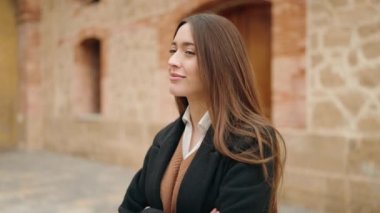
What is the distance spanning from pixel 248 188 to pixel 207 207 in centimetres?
17

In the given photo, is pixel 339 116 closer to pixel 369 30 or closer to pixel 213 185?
pixel 369 30

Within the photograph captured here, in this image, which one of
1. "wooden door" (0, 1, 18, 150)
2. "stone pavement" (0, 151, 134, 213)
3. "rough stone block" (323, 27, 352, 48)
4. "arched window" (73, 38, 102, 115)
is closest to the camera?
"rough stone block" (323, 27, 352, 48)

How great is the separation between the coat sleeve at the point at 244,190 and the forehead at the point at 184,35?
45 cm

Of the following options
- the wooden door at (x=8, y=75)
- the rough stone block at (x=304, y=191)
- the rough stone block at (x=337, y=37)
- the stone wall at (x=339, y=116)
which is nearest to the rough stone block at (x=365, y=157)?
the stone wall at (x=339, y=116)

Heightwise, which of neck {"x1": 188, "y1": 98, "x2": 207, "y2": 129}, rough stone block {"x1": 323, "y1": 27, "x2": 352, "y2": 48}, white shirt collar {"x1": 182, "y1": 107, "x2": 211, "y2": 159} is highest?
rough stone block {"x1": 323, "y1": 27, "x2": 352, "y2": 48}

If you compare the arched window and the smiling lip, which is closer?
the smiling lip

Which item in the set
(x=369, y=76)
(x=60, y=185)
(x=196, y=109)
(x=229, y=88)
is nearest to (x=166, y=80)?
(x=60, y=185)

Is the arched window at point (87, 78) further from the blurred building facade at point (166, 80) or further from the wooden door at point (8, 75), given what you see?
the wooden door at point (8, 75)

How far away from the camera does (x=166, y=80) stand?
21.1 ft

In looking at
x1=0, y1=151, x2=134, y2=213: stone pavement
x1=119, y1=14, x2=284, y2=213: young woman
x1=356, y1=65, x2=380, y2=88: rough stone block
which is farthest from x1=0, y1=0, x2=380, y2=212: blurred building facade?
x1=119, y1=14, x2=284, y2=213: young woman

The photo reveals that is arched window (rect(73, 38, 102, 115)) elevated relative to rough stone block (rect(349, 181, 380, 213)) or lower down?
elevated

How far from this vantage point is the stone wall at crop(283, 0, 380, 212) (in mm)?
3859

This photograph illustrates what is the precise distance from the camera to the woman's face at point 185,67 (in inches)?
57.1

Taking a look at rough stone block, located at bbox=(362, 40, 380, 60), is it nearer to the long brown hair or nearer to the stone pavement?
the long brown hair
